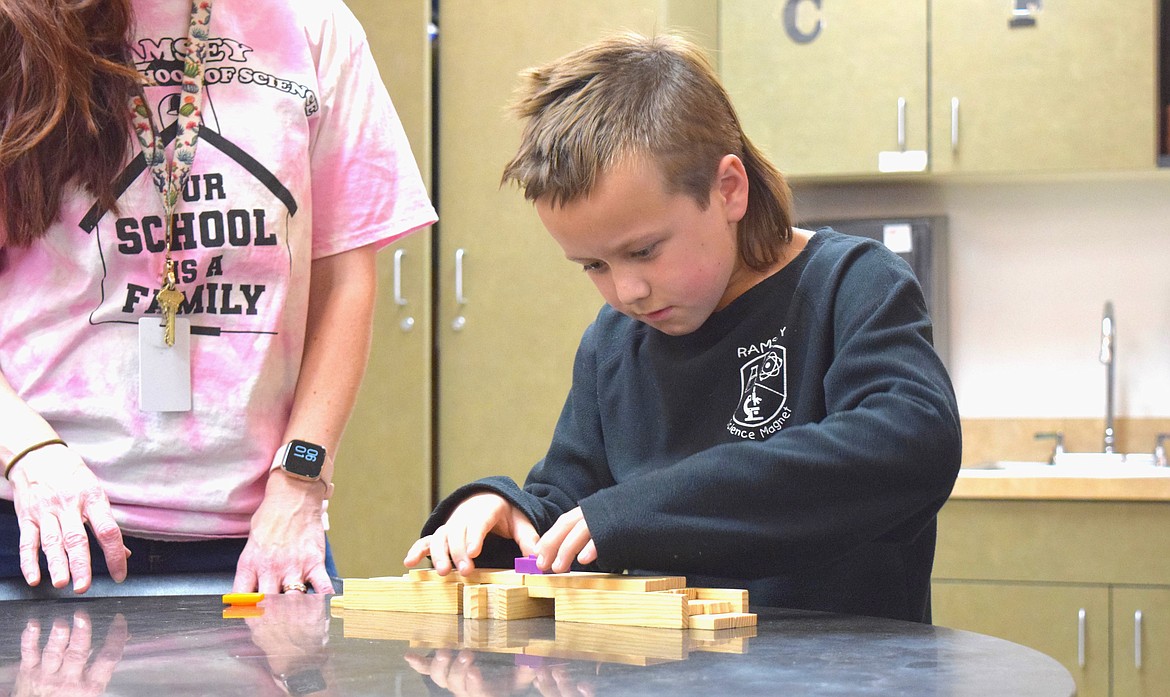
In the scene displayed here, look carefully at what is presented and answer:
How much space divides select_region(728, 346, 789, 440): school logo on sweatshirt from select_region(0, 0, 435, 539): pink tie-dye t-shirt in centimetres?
43

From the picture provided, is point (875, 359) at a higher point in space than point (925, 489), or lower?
higher

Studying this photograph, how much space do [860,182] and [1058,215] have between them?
501mm

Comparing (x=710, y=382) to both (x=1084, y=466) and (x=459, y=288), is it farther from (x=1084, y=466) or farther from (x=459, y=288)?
(x=1084, y=466)

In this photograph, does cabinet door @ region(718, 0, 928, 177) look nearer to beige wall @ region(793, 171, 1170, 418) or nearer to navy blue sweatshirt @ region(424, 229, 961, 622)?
beige wall @ region(793, 171, 1170, 418)

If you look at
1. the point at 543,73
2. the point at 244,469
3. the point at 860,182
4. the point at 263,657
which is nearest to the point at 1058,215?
the point at 860,182

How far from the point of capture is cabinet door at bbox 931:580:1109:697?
8.95ft

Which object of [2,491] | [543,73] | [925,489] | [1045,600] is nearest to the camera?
[925,489]

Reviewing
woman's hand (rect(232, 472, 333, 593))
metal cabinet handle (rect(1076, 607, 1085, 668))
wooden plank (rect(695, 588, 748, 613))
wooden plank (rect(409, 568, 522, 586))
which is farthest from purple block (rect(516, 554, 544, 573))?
metal cabinet handle (rect(1076, 607, 1085, 668))

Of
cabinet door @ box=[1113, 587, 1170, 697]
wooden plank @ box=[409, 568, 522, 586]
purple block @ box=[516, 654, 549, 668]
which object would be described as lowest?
cabinet door @ box=[1113, 587, 1170, 697]

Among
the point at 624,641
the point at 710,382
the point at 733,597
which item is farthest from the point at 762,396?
the point at 624,641

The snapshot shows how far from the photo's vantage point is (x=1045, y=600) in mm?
2762

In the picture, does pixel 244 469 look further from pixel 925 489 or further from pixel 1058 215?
pixel 1058 215

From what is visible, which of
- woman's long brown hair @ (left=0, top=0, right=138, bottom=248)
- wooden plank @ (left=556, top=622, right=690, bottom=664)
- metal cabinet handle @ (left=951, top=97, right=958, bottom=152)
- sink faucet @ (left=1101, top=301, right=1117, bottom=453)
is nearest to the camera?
wooden plank @ (left=556, top=622, right=690, bottom=664)

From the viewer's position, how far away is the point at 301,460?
1.21m
